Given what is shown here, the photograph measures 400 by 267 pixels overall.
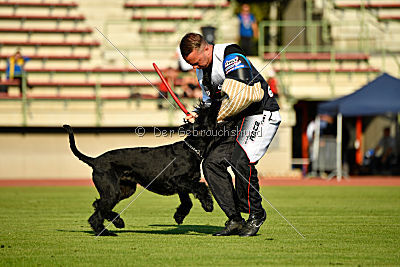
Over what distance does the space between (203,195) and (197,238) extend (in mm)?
425

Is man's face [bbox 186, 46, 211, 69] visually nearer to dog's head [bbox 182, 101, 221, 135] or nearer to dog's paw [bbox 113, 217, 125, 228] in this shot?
dog's head [bbox 182, 101, 221, 135]

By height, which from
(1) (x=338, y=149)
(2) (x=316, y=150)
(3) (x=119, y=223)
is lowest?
(2) (x=316, y=150)

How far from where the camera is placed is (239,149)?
6039mm

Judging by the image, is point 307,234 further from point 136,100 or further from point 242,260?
point 136,100

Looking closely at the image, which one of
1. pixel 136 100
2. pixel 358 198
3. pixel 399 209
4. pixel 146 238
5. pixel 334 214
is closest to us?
pixel 146 238

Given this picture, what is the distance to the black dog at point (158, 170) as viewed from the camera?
19.9 ft

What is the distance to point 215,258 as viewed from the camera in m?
4.77

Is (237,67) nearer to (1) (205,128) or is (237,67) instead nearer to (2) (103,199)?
(1) (205,128)

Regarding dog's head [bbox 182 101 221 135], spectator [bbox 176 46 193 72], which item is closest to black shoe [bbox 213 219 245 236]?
dog's head [bbox 182 101 221 135]

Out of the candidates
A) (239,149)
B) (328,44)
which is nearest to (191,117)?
(239,149)

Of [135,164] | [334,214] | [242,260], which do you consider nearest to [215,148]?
[135,164]

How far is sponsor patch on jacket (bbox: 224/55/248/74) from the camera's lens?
575cm

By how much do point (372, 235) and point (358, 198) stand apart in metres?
5.07

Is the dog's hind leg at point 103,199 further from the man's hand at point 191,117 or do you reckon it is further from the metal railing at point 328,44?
the metal railing at point 328,44
